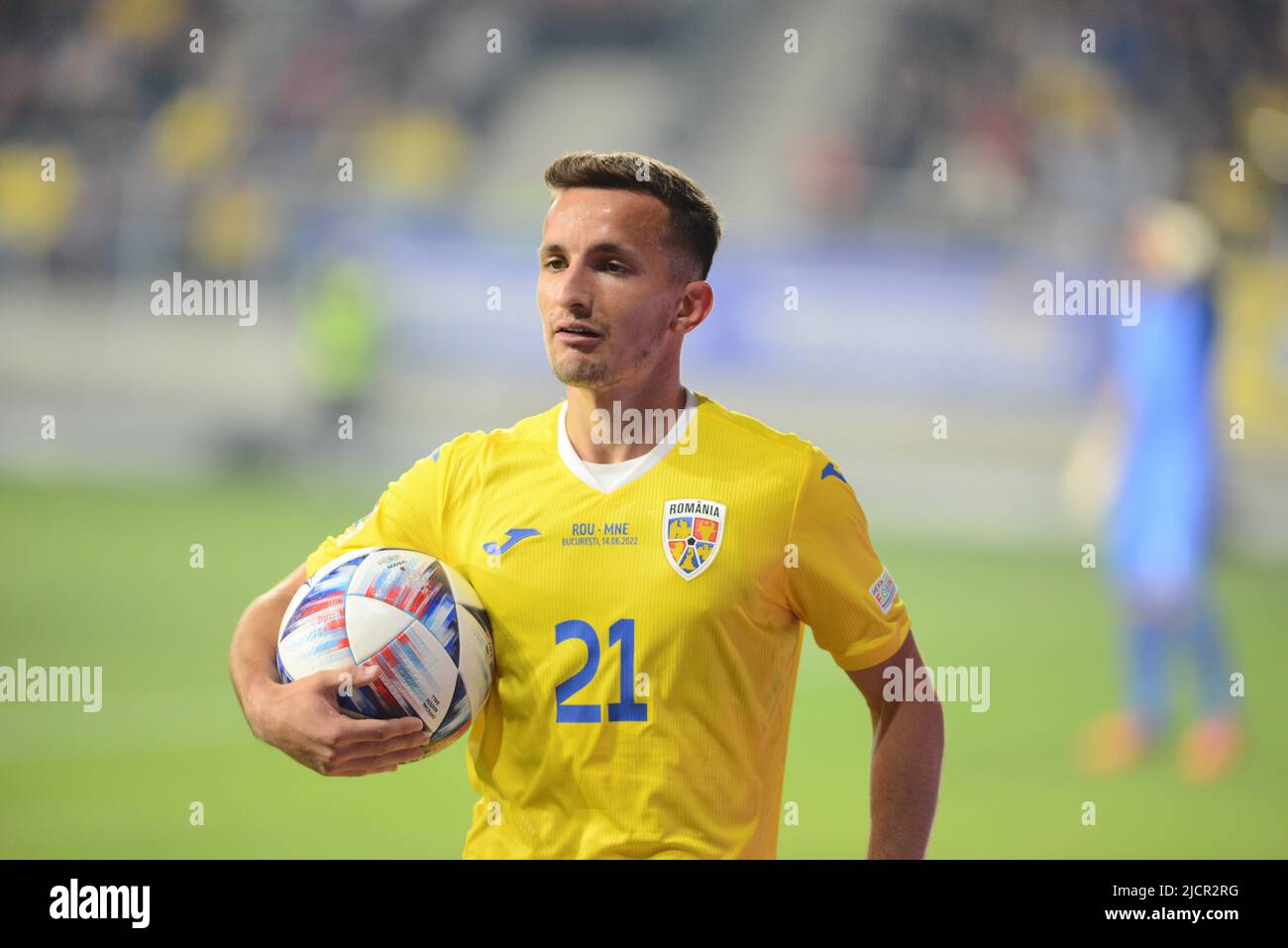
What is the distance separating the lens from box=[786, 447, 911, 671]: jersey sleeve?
102 inches

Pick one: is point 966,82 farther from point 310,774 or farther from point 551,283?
point 551,283

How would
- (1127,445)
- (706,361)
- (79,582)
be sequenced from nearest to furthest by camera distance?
(1127,445) < (79,582) < (706,361)

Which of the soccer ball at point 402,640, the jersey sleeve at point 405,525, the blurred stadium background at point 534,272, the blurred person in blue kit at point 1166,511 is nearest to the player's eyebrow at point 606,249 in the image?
the jersey sleeve at point 405,525

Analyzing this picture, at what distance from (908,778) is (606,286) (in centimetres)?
111

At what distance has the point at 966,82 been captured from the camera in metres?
14.9

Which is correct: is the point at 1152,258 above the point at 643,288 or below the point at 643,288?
above

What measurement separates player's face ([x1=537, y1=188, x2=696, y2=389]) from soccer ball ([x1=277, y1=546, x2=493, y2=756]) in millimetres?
479

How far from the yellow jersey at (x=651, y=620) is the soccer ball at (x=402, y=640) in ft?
0.26

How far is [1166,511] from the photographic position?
681cm

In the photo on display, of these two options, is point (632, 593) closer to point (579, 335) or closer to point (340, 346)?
point (579, 335)

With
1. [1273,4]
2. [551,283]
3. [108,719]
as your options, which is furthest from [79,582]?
[1273,4]

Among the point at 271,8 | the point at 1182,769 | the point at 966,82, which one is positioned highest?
the point at 271,8

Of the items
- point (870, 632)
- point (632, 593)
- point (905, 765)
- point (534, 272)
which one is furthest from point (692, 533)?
point (534, 272)

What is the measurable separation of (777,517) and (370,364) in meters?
10.6
